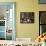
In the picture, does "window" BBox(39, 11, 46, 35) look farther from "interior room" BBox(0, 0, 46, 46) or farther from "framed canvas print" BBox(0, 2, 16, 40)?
"framed canvas print" BBox(0, 2, 16, 40)

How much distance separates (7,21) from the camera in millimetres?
5156

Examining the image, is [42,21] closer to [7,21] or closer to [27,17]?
[27,17]

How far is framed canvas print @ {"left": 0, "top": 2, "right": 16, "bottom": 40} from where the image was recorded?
5.09 m

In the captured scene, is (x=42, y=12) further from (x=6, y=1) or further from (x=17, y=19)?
(x=6, y=1)

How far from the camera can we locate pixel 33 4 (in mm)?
5008

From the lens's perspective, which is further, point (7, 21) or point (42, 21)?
point (7, 21)

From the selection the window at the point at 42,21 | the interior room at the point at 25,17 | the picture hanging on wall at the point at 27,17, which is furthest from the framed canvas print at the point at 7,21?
the window at the point at 42,21

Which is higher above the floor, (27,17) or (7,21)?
(27,17)

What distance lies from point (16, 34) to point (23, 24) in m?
0.45

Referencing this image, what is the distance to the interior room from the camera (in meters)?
5.01

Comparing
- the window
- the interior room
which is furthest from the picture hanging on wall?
the window

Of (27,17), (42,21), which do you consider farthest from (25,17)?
(42,21)

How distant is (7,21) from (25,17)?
2.25ft

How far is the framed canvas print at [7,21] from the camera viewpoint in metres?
5.09
